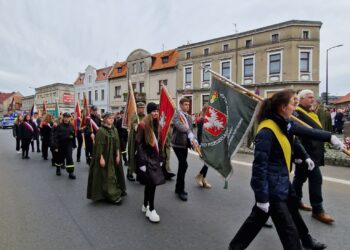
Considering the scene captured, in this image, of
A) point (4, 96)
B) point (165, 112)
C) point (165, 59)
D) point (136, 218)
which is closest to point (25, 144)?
point (165, 112)

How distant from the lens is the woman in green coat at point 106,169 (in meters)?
5.12

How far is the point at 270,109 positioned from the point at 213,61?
29.3 m

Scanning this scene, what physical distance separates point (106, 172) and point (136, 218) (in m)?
1.31

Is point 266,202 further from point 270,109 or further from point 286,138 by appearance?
point 270,109

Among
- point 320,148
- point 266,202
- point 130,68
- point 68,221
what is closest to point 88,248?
point 68,221

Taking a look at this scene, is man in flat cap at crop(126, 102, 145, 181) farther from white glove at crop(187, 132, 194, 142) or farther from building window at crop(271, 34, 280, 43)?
building window at crop(271, 34, 280, 43)

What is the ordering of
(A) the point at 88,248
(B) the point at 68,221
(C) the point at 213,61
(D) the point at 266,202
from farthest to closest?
(C) the point at 213,61 → (B) the point at 68,221 → (A) the point at 88,248 → (D) the point at 266,202

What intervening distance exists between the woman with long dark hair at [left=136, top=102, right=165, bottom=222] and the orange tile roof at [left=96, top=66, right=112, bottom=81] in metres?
42.5

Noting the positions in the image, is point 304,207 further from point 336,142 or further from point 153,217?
point 153,217

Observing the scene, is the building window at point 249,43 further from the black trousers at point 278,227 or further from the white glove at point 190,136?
the black trousers at point 278,227

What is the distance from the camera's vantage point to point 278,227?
2.59m

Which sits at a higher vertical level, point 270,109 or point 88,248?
point 270,109

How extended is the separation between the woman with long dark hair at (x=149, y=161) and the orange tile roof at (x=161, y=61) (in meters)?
31.1

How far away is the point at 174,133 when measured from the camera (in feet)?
17.8
